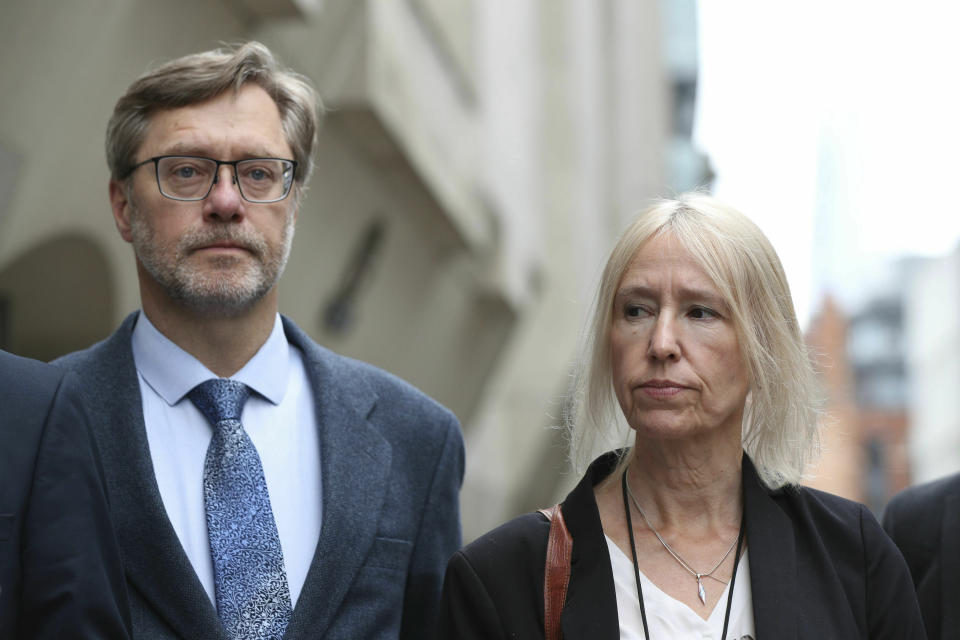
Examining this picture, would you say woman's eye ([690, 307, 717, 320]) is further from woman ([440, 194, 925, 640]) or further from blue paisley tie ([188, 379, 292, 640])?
blue paisley tie ([188, 379, 292, 640])

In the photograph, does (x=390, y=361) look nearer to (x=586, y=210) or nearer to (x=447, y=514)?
(x=447, y=514)

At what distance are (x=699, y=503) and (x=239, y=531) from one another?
3.45ft

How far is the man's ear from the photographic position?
11.5ft

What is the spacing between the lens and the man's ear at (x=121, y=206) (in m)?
3.51

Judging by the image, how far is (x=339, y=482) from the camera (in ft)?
10.9

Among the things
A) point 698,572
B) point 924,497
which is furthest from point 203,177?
point 924,497

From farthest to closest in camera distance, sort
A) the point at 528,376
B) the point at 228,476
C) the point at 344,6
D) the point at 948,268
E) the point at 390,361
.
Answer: the point at 948,268
the point at 528,376
the point at 390,361
the point at 344,6
the point at 228,476

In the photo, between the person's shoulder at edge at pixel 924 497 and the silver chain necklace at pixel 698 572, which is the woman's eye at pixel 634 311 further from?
the person's shoulder at edge at pixel 924 497

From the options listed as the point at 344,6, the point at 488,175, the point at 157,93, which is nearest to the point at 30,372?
the point at 157,93

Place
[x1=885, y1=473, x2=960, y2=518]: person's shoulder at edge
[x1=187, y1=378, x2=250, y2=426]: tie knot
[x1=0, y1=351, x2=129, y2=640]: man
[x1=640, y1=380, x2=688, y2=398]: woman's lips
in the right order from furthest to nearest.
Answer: [x1=885, y1=473, x2=960, y2=518]: person's shoulder at edge < [x1=187, y1=378, x2=250, y2=426]: tie knot < [x1=640, y1=380, x2=688, y2=398]: woman's lips < [x1=0, y1=351, x2=129, y2=640]: man

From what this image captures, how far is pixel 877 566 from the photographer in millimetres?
2992

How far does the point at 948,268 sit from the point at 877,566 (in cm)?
8384

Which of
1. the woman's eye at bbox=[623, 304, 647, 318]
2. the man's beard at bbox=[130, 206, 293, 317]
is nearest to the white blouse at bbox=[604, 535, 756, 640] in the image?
the woman's eye at bbox=[623, 304, 647, 318]

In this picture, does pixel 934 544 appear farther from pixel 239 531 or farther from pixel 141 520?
pixel 141 520
